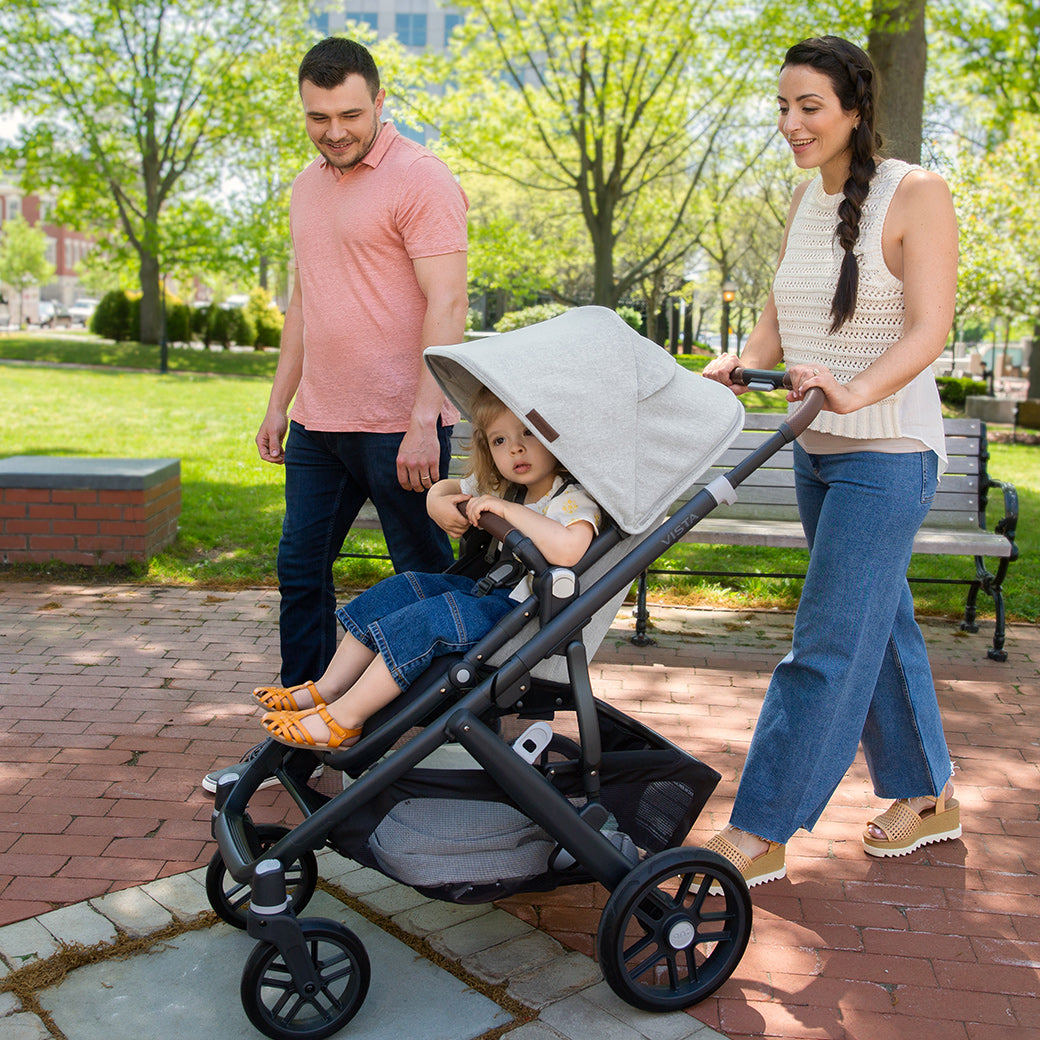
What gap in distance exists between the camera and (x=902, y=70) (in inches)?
331

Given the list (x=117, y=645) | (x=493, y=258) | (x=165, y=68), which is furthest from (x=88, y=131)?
(x=117, y=645)

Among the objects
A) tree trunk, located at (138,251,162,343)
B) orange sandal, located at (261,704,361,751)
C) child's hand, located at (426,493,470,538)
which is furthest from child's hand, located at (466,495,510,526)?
tree trunk, located at (138,251,162,343)

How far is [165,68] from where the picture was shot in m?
27.8

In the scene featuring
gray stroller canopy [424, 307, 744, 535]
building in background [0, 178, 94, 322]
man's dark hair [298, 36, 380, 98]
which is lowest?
gray stroller canopy [424, 307, 744, 535]

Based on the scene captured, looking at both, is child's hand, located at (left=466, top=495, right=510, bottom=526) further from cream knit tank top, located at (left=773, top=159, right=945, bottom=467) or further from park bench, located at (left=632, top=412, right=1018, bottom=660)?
park bench, located at (left=632, top=412, right=1018, bottom=660)

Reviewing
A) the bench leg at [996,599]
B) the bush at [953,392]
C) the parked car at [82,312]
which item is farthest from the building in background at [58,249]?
the bench leg at [996,599]

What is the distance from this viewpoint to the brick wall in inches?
246

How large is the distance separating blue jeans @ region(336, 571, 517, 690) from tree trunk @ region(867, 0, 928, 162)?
6.55m

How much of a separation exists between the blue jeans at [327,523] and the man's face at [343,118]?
84cm

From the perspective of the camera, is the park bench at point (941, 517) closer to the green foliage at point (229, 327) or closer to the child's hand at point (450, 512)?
the child's hand at point (450, 512)

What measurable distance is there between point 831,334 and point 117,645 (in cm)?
351

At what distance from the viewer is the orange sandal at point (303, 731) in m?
2.69

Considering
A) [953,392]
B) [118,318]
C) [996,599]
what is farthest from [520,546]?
[118,318]

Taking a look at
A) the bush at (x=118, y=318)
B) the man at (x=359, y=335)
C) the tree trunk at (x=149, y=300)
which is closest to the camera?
the man at (x=359, y=335)
